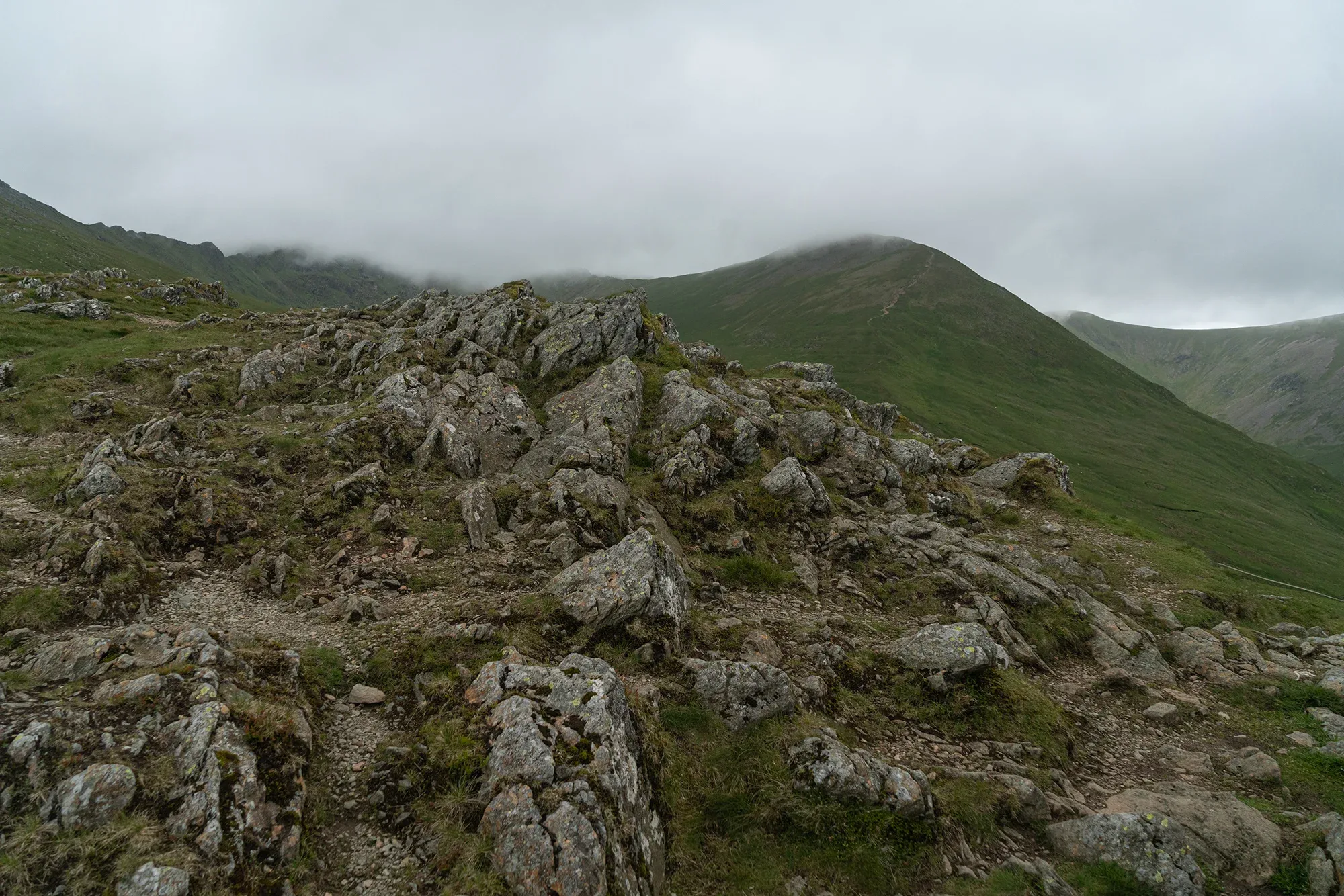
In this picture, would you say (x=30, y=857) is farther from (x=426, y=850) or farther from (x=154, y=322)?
(x=154, y=322)

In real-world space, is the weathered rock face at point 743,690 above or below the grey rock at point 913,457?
below

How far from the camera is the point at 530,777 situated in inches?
408

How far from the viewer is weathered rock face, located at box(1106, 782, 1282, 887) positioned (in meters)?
11.2

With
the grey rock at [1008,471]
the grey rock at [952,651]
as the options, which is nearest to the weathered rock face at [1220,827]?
the grey rock at [952,651]

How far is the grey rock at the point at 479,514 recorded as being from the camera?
20531 mm

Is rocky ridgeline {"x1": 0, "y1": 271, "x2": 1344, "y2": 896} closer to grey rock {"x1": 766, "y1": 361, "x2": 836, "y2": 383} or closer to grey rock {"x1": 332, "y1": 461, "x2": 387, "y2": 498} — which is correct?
grey rock {"x1": 332, "y1": 461, "x2": 387, "y2": 498}

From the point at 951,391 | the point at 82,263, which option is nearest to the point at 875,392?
the point at 951,391

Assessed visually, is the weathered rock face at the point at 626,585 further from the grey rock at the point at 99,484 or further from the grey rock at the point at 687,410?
the grey rock at the point at 99,484

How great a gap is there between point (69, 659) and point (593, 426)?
20911 mm

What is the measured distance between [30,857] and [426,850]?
5.07 meters

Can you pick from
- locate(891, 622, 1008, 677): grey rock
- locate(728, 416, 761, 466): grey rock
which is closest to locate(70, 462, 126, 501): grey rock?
locate(728, 416, 761, 466): grey rock

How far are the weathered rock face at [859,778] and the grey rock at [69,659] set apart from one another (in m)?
15.1

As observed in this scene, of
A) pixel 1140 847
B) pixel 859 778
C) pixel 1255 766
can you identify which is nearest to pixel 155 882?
pixel 859 778

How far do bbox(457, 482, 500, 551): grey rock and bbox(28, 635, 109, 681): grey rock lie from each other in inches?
399
